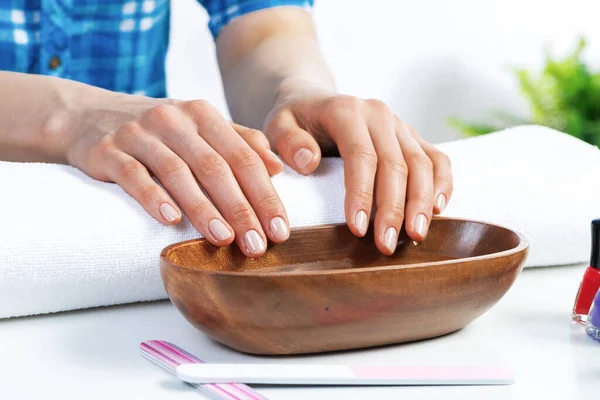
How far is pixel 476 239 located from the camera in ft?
2.14

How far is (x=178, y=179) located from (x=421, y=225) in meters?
0.22

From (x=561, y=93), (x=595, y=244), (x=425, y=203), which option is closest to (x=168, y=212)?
(x=425, y=203)

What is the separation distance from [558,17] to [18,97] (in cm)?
216

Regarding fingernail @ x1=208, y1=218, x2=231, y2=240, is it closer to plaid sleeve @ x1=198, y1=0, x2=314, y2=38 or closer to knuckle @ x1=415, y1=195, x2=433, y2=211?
knuckle @ x1=415, y1=195, x2=433, y2=211

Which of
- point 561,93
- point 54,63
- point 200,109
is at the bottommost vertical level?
point 561,93

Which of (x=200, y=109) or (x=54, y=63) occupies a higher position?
(x=200, y=109)

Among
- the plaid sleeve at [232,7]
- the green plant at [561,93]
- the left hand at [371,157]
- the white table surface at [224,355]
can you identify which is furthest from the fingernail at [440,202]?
the green plant at [561,93]

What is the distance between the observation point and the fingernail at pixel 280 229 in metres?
0.64

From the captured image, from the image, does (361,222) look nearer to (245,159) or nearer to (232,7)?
(245,159)

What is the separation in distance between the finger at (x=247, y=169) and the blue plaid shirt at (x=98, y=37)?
1.58 ft

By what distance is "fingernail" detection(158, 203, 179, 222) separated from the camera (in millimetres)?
663

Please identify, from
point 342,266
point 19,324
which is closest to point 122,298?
point 19,324

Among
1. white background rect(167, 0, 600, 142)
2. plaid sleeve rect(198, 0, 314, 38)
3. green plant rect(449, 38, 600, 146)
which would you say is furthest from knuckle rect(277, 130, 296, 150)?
green plant rect(449, 38, 600, 146)

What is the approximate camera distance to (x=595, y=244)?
0.62m
